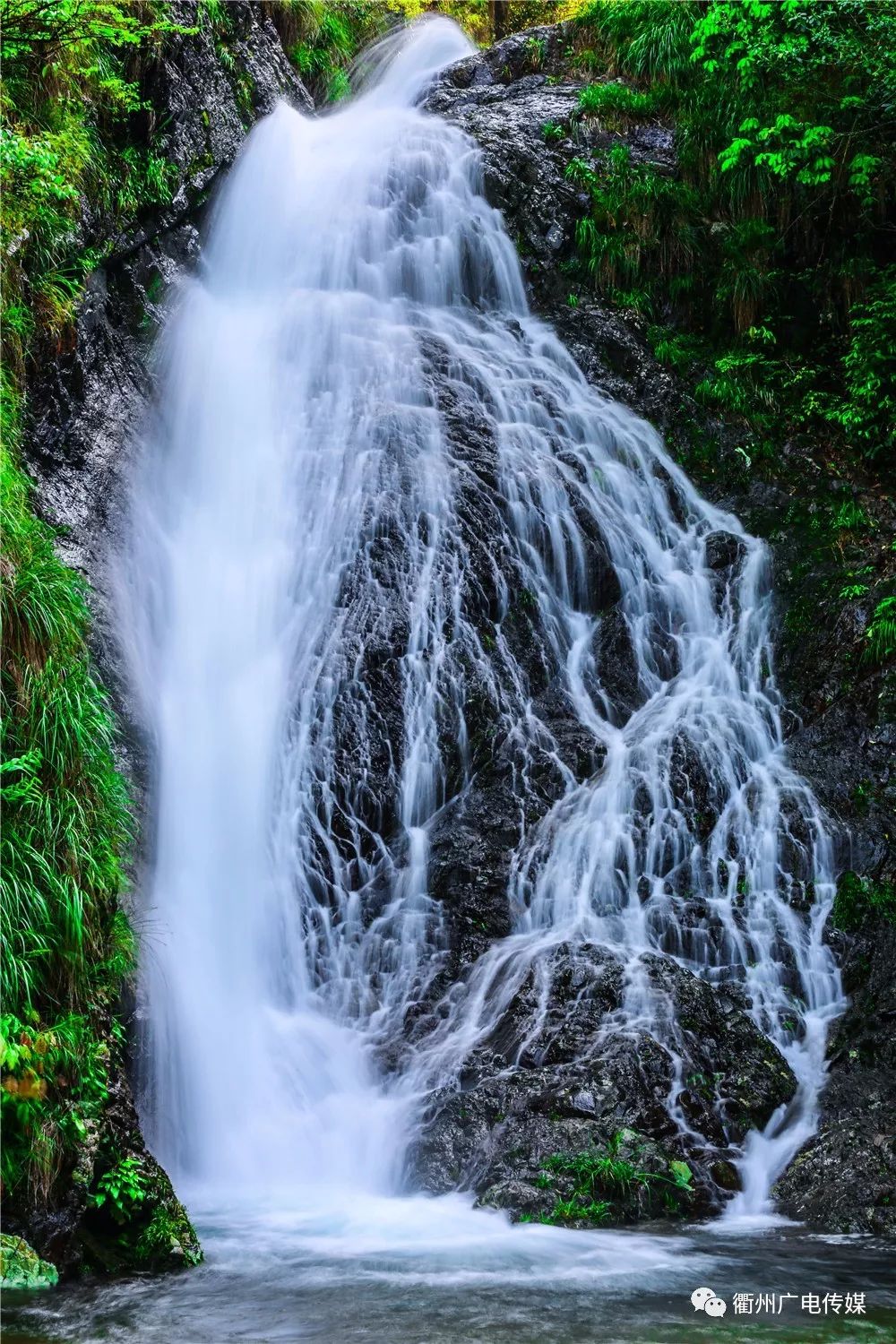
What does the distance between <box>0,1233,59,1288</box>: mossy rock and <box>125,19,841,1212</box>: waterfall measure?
193cm

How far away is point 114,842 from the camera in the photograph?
6.25 m

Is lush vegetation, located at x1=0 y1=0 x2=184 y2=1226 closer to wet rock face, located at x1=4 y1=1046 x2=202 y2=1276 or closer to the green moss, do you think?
wet rock face, located at x1=4 y1=1046 x2=202 y2=1276

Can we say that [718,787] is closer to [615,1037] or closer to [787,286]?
[615,1037]

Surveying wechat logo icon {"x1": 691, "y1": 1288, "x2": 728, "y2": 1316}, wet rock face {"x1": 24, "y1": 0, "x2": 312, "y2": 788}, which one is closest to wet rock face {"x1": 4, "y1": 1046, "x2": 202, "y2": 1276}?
wechat logo icon {"x1": 691, "y1": 1288, "x2": 728, "y2": 1316}

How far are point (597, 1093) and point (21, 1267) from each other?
3355mm

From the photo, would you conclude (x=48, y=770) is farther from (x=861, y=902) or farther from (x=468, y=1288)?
(x=861, y=902)

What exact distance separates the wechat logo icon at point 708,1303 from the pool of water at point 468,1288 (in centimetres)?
3

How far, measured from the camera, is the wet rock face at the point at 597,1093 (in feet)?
20.2

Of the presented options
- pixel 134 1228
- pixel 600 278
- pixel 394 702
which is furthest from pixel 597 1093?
pixel 600 278

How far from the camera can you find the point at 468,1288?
4.84m

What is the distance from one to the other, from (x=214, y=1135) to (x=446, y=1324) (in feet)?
9.02

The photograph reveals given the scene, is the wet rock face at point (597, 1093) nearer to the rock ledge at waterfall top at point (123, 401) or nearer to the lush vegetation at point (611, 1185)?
the lush vegetation at point (611, 1185)

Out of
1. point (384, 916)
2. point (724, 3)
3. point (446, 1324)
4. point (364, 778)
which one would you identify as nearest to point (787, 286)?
point (724, 3)

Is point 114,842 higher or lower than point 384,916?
higher
